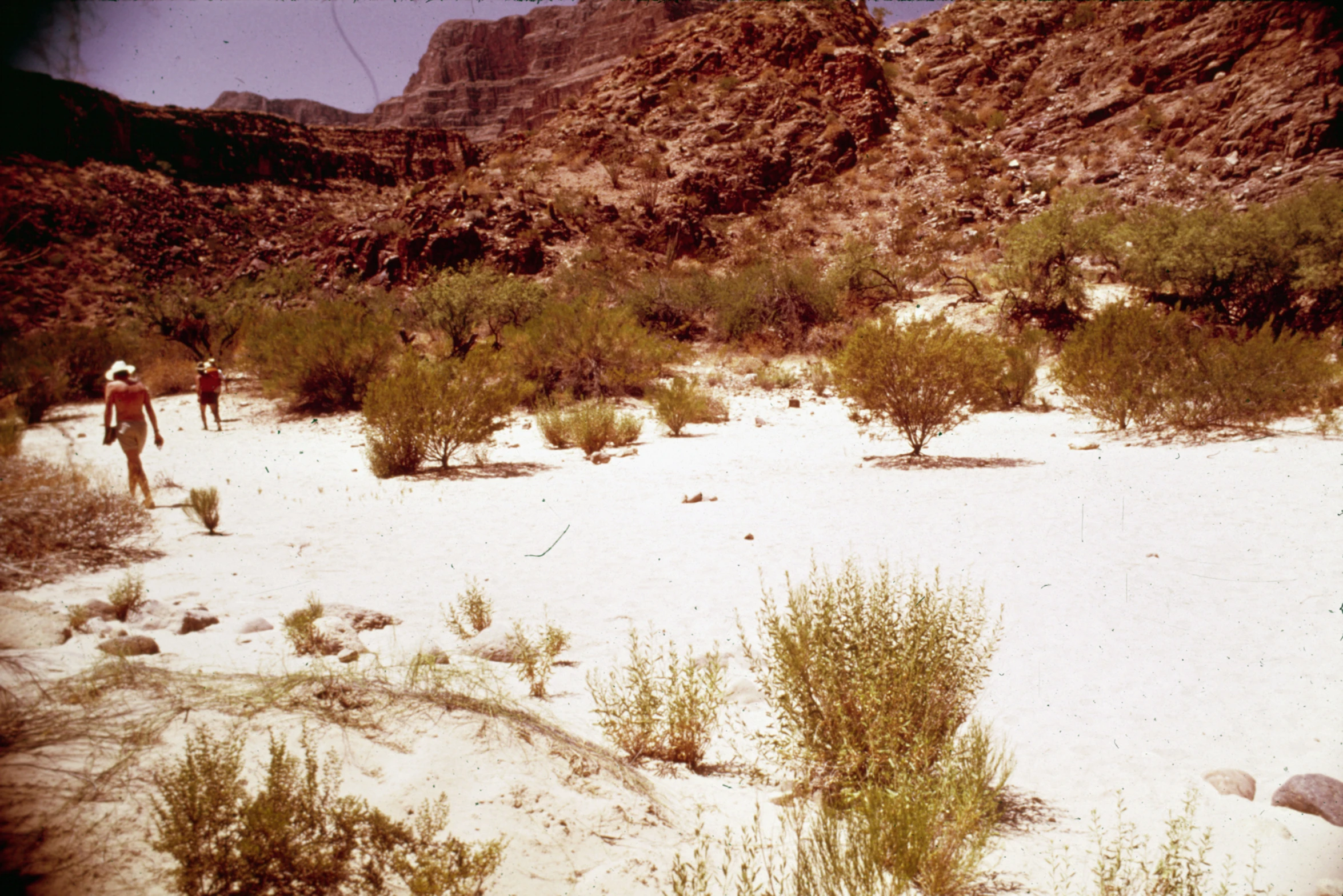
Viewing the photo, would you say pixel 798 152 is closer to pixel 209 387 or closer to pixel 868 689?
pixel 209 387

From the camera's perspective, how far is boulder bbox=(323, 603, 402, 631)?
4.43 metres

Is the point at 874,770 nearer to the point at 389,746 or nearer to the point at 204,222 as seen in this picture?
the point at 389,746

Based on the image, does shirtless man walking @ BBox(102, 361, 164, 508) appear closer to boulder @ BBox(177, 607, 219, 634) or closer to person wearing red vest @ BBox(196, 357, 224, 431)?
boulder @ BBox(177, 607, 219, 634)

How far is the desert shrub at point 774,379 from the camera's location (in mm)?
16719

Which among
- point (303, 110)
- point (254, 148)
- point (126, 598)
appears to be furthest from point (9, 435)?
point (303, 110)

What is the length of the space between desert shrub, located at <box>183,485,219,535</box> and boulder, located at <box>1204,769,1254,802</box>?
24.6 ft

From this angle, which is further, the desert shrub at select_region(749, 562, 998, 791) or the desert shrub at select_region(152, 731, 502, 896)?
the desert shrub at select_region(749, 562, 998, 791)

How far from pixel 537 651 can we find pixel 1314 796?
3.49 meters

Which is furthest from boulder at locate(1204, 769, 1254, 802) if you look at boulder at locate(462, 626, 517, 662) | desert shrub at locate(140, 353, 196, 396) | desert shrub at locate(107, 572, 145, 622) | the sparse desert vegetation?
desert shrub at locate(140, 353, 196, 396)

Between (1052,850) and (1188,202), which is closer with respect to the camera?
(1052,850)

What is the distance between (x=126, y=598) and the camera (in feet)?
13.8

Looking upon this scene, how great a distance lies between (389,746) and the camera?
2.65 metres

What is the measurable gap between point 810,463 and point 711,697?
6.61 metres

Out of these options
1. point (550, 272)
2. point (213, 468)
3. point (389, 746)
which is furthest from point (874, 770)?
point (550, 272)
